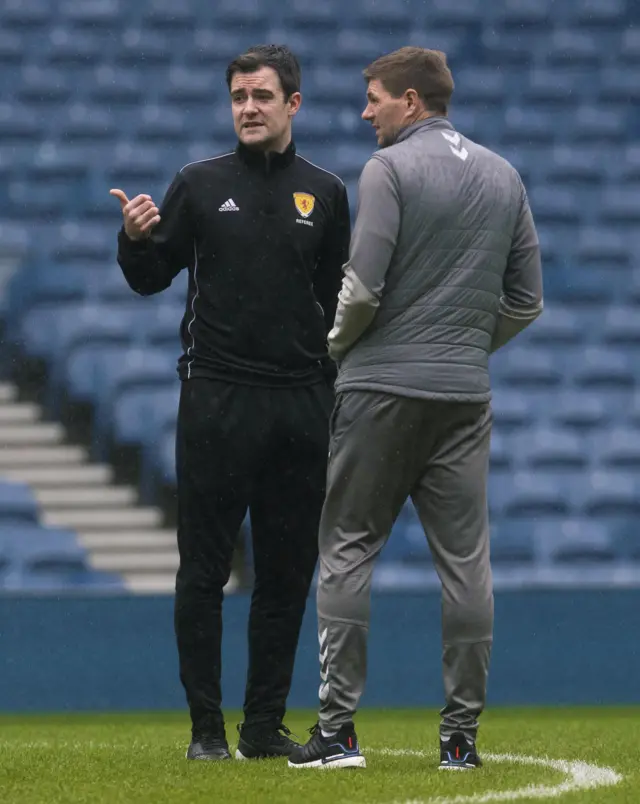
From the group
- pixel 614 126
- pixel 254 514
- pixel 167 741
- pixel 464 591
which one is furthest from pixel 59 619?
pixel 614 126

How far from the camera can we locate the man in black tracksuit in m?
3.97

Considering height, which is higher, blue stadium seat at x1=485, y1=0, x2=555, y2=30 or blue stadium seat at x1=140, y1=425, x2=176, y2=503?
blue stadium seat at x1=485, y1=0, x2=555, y2=30

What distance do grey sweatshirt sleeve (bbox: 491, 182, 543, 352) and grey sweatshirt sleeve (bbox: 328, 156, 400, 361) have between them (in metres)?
0.37

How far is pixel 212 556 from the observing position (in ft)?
13.1

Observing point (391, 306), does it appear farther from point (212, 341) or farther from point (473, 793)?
point (473, 793)

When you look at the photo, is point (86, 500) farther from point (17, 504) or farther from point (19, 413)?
point (19, 413)

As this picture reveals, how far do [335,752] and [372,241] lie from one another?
114 centimetres

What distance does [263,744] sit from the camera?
4.07 m

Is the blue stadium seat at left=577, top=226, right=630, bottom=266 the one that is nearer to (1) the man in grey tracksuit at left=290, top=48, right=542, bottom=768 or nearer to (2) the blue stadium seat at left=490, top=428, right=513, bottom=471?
(2) the blue stadium seat at left=490, top=428, right=513, bottom=471

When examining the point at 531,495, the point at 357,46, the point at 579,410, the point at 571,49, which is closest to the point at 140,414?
the point at 531,495

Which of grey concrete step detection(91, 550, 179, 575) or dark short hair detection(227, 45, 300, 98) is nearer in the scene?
dark short hair detection(227, 45, 300, 98)

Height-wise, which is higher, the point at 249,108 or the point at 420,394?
the point at 249,108

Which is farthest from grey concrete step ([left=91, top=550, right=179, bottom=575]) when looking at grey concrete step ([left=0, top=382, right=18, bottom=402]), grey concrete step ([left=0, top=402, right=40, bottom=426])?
grey concrete step ([left=0, top=382, right=18, bottom=402])

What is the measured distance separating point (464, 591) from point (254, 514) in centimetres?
65
